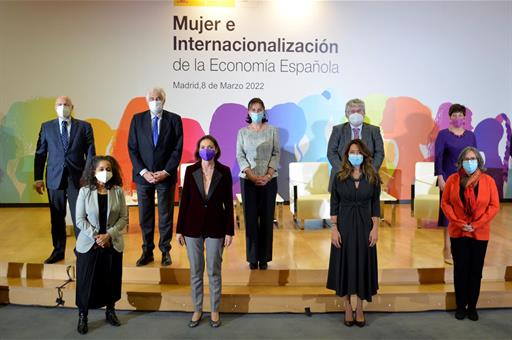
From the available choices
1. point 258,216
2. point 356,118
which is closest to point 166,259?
point 258,216

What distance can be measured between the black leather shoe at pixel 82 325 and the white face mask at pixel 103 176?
1.05m

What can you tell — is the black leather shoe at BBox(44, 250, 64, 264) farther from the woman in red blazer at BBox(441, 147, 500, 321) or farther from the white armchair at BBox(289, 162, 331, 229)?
the woman in red blazer at BBox(441, 147, 500, 321)

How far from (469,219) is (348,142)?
117cm

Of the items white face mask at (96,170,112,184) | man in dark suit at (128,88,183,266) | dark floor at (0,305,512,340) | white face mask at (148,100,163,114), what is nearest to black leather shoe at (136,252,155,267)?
man in dark suit at (128,88,183,266)

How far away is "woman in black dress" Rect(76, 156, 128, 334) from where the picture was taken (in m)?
4.05

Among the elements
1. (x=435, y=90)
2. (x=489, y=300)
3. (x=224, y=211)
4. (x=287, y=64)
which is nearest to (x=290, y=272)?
(x=224, y=211)

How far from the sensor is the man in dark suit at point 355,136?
15.6 feet

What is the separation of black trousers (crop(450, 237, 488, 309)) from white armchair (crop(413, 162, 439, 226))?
220 centimetres

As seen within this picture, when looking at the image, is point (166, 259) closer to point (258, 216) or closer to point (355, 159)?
point (258, 216)

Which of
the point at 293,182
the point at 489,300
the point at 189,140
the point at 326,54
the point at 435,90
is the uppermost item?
the point at 326,54

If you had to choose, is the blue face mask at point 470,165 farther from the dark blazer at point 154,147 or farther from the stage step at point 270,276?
the dark blazer at point 154,147

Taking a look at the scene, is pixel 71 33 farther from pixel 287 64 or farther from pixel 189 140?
pixel 287 64

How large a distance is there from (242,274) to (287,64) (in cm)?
393

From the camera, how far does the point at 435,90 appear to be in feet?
26.6
